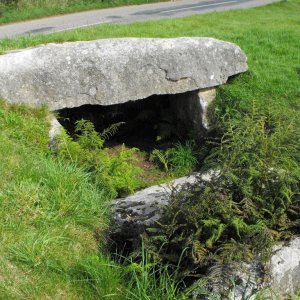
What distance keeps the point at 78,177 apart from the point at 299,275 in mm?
2571

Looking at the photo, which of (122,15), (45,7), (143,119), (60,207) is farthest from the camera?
(45,7)

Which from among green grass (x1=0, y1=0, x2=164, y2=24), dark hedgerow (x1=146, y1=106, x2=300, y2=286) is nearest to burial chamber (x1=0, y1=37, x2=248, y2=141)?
dark hedgerow (x1=146, y1=106, x2=300, y2=286)

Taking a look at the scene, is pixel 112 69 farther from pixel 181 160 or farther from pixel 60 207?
pixel 60 207

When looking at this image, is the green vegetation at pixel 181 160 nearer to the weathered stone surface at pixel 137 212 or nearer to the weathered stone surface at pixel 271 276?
the weathered stone surface at pixel 137 212

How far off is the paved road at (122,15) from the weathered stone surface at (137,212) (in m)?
8.43

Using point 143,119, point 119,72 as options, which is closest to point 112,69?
point 119,72

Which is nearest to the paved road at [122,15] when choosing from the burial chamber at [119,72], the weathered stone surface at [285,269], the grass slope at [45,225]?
the burial chamber at [119,72]

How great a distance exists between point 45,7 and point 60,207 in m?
12.6

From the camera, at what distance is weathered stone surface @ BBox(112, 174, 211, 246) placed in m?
4.87

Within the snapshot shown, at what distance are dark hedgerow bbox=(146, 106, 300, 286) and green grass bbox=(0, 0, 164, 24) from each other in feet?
39.7

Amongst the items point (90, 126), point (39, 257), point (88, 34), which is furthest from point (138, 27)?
point (39, 257)

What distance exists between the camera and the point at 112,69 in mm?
7238

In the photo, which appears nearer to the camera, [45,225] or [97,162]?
[45,225]

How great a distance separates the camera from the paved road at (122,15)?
1355 cm
